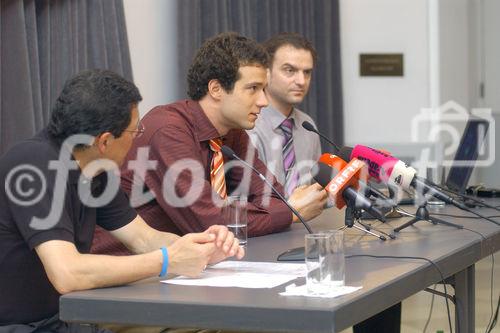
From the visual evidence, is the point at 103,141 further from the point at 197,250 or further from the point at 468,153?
the point at 468,153

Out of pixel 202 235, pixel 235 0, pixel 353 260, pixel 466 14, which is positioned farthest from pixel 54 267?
pixel 466 14

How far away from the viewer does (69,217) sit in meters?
2.25

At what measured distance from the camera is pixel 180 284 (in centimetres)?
207

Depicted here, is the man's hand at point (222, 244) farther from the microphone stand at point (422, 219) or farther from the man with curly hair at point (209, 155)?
the microphone stand at point (422, 219)

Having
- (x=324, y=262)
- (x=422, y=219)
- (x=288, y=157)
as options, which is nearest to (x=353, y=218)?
(x=422, y=219)

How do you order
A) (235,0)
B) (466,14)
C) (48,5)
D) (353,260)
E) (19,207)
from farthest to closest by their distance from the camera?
(466,14) → (235,0) → (48,5) → (353,260) → (19,207)

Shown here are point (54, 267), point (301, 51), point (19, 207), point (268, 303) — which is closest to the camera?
point (268, 303)

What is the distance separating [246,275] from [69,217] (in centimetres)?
46

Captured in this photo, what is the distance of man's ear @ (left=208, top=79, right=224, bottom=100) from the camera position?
3176mm

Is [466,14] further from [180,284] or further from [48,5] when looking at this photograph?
[180,284]

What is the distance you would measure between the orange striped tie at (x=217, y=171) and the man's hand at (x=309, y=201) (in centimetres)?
26

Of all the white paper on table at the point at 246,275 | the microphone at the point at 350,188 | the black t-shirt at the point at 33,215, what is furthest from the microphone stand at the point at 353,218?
the black t-shirt at the point at 33,215

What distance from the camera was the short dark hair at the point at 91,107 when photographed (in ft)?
7.61

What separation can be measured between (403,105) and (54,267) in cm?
472
